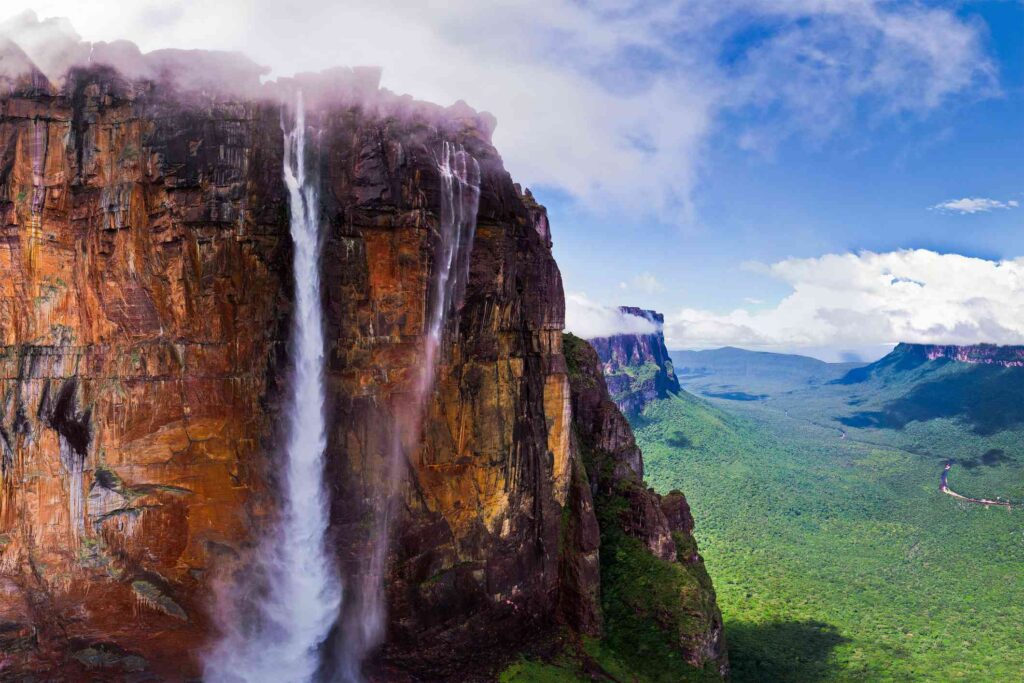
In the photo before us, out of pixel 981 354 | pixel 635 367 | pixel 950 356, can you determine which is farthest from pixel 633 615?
pixel 950 356

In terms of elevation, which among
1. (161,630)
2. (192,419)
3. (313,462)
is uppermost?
(192,419)

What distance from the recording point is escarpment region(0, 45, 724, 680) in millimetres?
26422

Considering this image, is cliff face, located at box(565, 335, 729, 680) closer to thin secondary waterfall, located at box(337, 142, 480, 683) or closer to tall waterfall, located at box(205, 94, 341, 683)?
thin secondary waterfall, located at box(337, 142, 480, 683)

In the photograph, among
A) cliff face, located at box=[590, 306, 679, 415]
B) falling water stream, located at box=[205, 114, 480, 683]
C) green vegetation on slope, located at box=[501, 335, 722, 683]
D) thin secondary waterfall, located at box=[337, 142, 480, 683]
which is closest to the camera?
falling water stream, located at box=[205, 114, 480, 683]

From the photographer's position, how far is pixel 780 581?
64.3 metres

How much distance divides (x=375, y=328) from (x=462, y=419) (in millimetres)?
6359

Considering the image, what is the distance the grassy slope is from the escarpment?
89.9ft

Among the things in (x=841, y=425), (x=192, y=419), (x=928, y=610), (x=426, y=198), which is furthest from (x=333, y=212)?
(x=841, y=425)

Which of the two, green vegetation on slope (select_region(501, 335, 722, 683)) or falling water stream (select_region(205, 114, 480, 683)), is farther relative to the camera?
green vegetation on slope (select_region(501, 335, 722, 683))

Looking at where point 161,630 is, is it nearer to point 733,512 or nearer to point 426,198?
point 426,198

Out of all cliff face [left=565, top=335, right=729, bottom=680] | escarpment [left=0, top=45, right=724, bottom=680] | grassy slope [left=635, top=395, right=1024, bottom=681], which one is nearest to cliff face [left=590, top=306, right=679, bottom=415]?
grassy slope [left=635, top=395, right=1024, bottom=681]

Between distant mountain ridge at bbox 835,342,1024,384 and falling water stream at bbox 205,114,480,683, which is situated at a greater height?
distant mountain ridge at bbox 835,342,1024,384

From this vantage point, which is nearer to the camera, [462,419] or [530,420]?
[462,419]

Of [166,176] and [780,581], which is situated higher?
[166,176]
